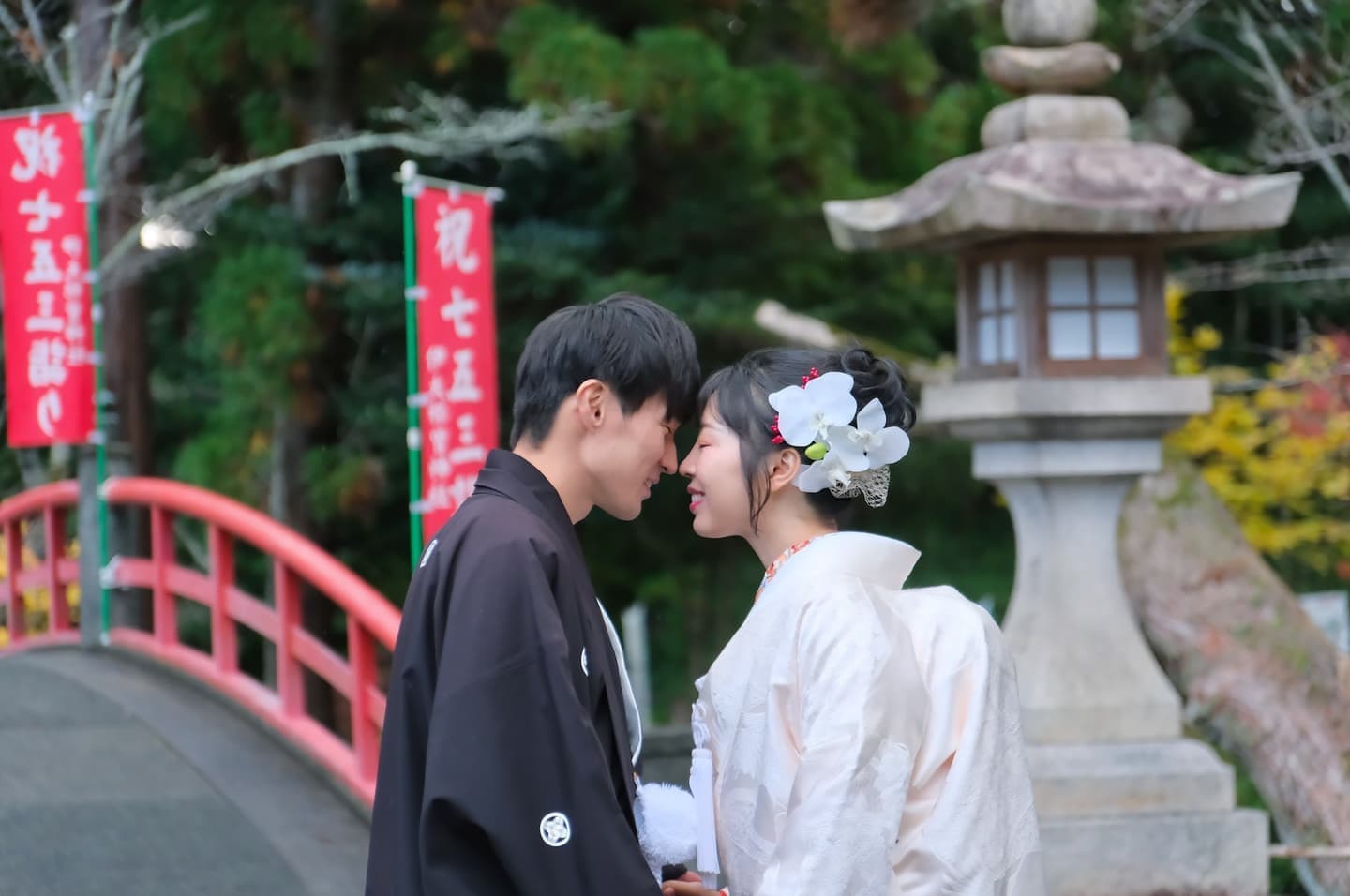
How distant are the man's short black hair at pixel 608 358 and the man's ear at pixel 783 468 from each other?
212 millimetres

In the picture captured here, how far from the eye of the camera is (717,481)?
2.31 metres

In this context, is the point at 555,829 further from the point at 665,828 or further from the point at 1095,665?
the point at 1095,665

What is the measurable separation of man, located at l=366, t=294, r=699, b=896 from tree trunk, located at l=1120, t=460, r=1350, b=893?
5.76 meters

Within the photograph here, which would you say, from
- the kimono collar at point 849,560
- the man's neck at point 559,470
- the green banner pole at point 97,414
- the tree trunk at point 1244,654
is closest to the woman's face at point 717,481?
the kimono collar at point 849,560

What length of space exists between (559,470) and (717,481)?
11.0 inches

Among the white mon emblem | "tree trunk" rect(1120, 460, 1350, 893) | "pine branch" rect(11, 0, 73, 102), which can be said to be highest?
"pine branch" rect(11, 0, 73, 102)

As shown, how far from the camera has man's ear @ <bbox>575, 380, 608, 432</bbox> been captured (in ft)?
6.86

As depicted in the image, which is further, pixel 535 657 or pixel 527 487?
pixel 527 487

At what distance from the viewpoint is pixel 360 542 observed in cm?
1080

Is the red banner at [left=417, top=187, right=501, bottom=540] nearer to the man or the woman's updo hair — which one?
the woman's updo hair

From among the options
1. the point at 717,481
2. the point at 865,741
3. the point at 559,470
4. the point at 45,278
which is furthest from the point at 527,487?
the point at 45,278

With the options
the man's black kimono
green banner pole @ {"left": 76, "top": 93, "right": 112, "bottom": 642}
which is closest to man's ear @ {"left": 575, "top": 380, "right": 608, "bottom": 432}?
the man's black kimono

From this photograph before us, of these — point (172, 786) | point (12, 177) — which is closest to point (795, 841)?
point (172, 786)

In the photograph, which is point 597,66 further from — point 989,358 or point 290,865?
point 290,865
